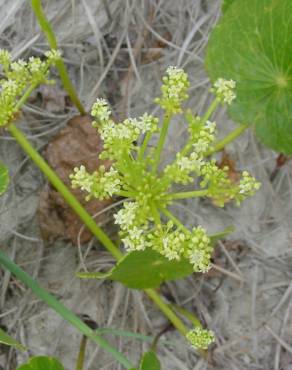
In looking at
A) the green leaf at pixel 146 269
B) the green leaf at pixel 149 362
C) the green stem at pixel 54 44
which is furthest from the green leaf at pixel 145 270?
the green stem at pixel 54 44

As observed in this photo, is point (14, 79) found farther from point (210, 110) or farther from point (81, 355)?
point (81, 355)

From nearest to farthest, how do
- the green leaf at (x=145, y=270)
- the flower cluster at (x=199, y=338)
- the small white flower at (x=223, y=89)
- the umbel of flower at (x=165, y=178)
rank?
the umbel of flower at (x=165, y=178), the small white flower at (x=223, y=89), the green leaf at (x=145, y=270), the flower cluster at (x=199, y=338)

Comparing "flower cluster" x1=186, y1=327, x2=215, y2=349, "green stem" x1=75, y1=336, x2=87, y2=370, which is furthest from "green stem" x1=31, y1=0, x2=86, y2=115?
"flower cluster" x1=186, y1=327, x2=215, y2=349

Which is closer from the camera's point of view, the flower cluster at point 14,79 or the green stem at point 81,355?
the flower cluster at point 14,79

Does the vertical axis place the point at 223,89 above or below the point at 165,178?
above

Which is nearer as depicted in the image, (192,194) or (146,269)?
(192,194)

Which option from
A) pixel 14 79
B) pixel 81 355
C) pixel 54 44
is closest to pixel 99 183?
pixel 14 79

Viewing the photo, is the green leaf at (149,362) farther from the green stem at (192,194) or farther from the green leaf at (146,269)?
the green stem at (192,194)
